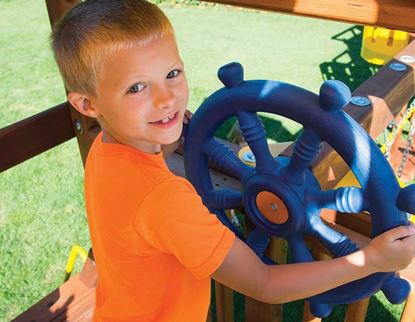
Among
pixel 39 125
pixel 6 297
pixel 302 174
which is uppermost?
pixel 302 174

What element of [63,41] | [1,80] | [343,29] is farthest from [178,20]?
[63,41]

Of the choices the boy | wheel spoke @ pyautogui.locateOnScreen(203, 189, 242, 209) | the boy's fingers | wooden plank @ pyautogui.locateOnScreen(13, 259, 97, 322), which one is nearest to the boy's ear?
the boy

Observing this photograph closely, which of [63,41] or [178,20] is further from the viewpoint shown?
[178,20]

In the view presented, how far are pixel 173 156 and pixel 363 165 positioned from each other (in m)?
0.81

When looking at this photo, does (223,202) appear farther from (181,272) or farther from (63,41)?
(63,41)

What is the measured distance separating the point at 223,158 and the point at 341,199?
1.19ft

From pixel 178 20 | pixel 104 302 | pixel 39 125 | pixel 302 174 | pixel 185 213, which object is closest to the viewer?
pixel 185 213

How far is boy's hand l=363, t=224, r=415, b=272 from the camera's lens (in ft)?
3.00

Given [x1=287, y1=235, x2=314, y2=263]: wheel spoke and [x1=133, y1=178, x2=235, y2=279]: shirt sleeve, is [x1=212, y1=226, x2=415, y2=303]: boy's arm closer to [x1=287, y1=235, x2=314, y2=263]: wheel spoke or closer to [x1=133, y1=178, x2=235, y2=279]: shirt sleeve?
[x1=133, y1=178, x2=235, y2=279]: shirt sleeve

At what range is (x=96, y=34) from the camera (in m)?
0.94

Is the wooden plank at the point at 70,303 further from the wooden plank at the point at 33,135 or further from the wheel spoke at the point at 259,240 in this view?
the wheel spoke at the point at 259,240

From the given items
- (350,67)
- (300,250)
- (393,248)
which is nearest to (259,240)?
(300,250)

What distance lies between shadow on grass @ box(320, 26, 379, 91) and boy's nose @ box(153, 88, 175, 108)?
445 centimetres

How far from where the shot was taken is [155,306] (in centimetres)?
115
